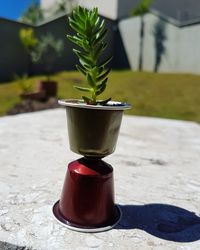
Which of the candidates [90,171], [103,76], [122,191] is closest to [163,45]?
[122,191]

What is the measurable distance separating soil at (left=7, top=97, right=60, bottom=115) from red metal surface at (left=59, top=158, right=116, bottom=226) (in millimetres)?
5726

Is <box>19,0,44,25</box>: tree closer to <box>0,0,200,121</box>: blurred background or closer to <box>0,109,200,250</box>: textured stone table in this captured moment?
<box>0,0,200,121</box>: blurred background

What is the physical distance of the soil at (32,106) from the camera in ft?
24.4

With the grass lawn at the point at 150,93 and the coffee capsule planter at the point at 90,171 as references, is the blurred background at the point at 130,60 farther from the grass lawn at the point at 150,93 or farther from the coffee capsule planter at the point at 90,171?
the coffee capsule planter at the point at 90,171

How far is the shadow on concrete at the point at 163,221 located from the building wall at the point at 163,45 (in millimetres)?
10605

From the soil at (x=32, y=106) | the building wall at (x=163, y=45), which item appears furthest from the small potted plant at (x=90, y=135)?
the building wall at (x=163, y=45)

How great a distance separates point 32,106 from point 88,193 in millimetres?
6262

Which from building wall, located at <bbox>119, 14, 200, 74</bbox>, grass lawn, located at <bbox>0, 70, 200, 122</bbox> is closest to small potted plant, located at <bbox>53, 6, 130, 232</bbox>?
grass lawn, located at <bbox>0, 70, 200, 122</bbox>

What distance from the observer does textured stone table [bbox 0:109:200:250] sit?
1.70 metres

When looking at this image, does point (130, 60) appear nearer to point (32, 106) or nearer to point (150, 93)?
point (150, 93)

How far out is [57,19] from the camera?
45.3ft

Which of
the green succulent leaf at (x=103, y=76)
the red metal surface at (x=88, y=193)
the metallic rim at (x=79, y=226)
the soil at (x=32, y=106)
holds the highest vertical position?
the green succulent leaf at (x=103, y=76)

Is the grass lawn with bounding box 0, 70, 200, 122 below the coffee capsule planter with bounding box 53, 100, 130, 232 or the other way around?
below

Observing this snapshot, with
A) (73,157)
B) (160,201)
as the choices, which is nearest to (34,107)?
(73,157)
